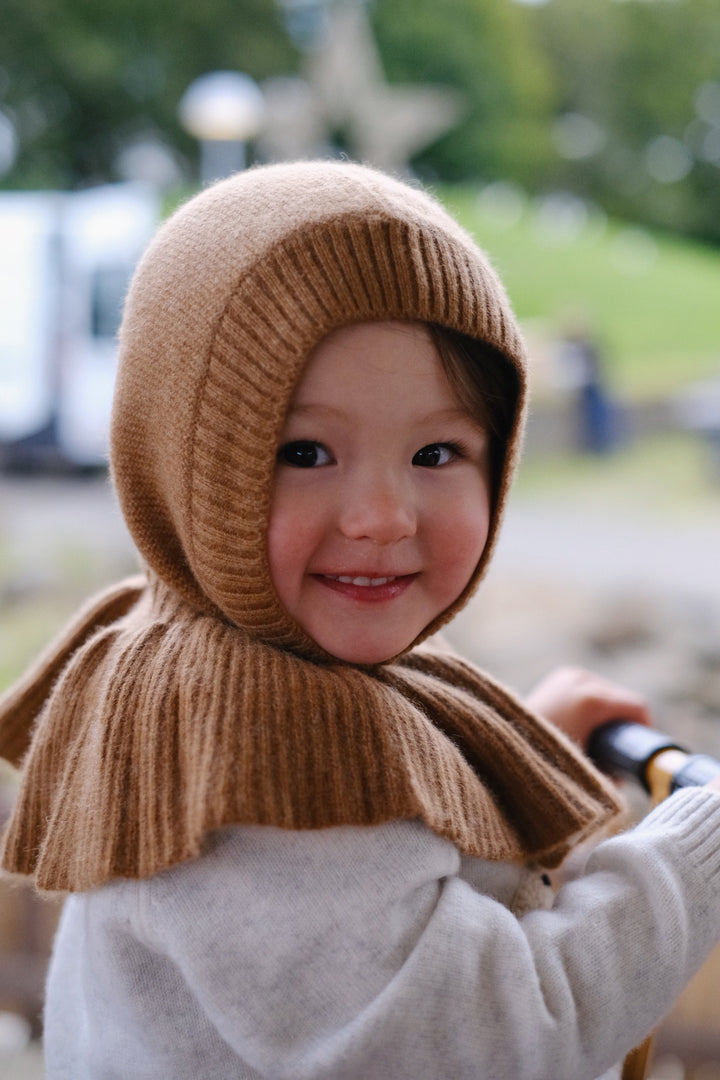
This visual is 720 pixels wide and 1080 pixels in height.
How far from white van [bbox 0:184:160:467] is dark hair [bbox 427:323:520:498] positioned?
2.58 meters

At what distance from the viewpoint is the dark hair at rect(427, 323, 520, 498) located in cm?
A: 73

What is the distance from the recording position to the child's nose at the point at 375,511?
697 millimetres

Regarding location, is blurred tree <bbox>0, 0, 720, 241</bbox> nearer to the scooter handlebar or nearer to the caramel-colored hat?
the scooter handlebar

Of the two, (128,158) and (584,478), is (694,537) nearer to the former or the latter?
(584,478)

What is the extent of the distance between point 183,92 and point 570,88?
154 centimetres

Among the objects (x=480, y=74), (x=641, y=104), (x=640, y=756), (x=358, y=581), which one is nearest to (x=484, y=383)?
(x=358, y=581)

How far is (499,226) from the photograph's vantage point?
3.36m

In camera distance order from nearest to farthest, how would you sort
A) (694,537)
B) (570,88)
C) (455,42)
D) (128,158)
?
(694,537) → (570,88) → (455,42) → (128,158)

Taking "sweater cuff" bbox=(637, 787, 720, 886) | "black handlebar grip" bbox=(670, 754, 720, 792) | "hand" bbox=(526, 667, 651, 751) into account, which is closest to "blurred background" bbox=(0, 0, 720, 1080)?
"hand" bbox=(526, 667, 651, 751)

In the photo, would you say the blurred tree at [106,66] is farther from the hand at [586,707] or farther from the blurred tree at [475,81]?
the hand at [586,707]

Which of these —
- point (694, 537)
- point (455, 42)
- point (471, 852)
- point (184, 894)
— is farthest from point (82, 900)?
point (455, 42)

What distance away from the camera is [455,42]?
3.56 m

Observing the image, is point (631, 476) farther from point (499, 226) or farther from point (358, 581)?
point (358, 581)

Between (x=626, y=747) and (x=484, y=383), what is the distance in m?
0.39
